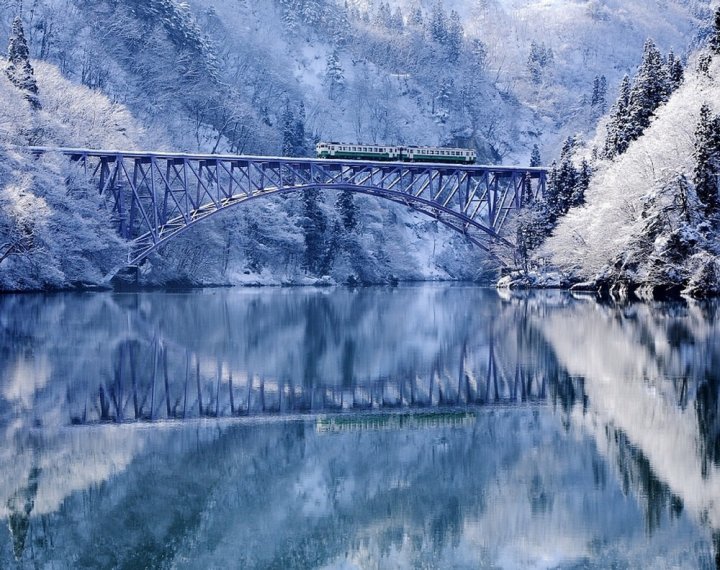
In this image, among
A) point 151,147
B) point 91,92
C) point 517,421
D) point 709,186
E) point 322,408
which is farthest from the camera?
point 151,147

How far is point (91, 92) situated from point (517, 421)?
6854cm

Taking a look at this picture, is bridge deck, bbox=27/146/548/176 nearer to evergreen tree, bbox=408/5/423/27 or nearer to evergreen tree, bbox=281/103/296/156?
evergreen tree, bbox=281/103/296/156

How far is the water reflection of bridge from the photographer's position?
1738 cm

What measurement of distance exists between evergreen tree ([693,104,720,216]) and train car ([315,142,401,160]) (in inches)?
1347

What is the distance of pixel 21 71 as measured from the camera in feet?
220

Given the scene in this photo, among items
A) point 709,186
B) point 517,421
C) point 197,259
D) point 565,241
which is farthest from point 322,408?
point 197,259

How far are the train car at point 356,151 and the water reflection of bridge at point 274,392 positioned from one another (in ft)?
183

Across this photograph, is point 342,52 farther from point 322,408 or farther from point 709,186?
point 322,408

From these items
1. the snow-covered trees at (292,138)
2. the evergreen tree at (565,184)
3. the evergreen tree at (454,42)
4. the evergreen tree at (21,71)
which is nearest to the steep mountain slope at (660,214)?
the evergreen tree at (565,184)

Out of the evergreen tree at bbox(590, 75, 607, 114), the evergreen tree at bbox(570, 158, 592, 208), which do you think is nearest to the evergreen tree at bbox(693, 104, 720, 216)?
the evergreen tree at bbox(570, 158, 592, 208)

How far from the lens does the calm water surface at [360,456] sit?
10.1 metres

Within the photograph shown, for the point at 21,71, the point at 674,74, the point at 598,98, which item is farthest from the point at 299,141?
the point at 674,74

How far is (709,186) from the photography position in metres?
48.4

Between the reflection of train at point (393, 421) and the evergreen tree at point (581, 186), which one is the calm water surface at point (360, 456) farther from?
the evergreen tree at point (581, 186)
